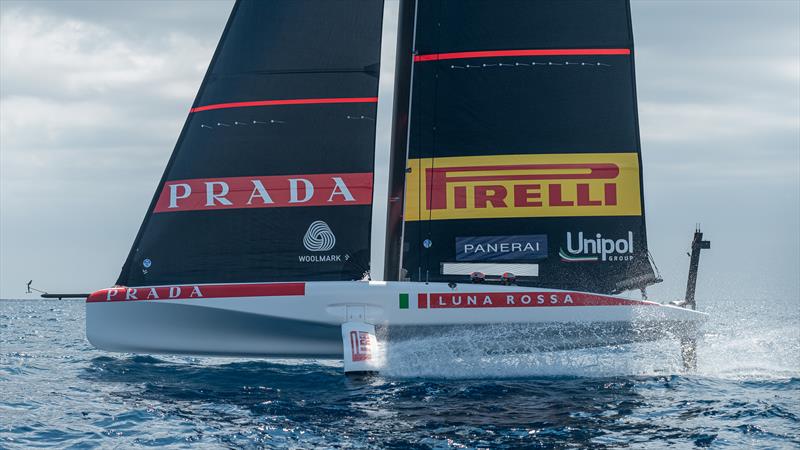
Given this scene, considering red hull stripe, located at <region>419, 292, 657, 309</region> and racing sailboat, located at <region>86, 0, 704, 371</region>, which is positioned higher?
racing sailboat, located at <region>86, 0, 704, 371</region>

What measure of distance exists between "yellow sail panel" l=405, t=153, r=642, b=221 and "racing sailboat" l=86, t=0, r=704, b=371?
23 millimetres

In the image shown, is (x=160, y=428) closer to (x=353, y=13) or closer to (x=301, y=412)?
(x=301, y=412)

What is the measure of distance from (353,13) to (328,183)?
2.52 m

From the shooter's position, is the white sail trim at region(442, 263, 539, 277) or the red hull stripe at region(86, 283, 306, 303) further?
the white sail trim at region(442, 263, 539, 277)

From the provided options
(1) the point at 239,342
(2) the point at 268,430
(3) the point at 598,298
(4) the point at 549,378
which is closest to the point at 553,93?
(3) the point at 598,298

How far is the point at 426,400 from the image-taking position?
11930 millimetres

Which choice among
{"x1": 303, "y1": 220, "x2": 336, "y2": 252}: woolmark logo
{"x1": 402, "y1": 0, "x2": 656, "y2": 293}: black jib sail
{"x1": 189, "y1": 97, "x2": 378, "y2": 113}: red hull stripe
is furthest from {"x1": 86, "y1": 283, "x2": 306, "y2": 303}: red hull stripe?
{"x1": 189, "y1": 97, "x2": 378, "y2": 113}: red hull stripe

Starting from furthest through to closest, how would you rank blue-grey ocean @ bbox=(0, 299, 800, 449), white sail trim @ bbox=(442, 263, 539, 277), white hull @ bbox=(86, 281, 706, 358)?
white sail trim @ bbox=(442, 263, 539, 277) < white hull @ bbox=(86, 281, 706, 358) < blue-grey ocean @ bbox=(0, 299, 800, 449)

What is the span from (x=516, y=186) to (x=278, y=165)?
135 inches

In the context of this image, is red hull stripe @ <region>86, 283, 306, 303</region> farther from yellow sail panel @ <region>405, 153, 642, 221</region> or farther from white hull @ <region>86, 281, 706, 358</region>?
yellow sail panel @ <region>405, 153, 642, 221</region>

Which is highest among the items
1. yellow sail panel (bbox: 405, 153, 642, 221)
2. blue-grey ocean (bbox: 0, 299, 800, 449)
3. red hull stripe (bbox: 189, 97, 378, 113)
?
red hull stripe (bbox: 189, 97, 378, 113)

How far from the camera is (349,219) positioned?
14680 millimetres

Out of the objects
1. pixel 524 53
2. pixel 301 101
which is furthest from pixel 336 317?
pixel 524 53

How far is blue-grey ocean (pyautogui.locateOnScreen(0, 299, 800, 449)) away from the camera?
9.91 metres
